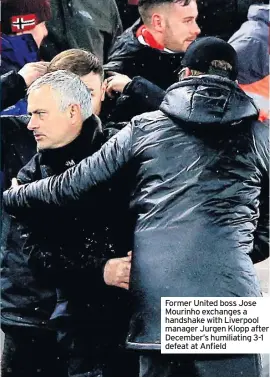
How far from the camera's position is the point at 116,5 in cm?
304

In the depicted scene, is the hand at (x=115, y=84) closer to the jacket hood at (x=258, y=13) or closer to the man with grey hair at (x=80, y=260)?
the man with grey hair at (x=80, y=260)

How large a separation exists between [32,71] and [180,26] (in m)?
0.51

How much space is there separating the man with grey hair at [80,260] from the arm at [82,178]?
0.04m

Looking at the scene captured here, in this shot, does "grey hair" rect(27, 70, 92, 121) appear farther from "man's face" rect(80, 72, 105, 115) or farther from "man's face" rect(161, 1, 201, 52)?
"man's face" rect(161, 1, 201, 52)

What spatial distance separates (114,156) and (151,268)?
329mm

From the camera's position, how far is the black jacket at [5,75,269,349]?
2459 millimetres

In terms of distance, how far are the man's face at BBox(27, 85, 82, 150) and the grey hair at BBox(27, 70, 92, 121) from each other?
0.01 metres

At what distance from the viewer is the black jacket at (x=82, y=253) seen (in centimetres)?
264

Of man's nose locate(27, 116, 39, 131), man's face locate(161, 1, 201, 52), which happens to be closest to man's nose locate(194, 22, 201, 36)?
man's face locate(161, 1, 201, 52)

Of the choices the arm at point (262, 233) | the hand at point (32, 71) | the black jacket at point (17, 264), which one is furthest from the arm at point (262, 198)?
the hand at point (32, 71)

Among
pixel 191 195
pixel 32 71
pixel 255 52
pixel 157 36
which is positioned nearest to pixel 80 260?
pixel 191 195

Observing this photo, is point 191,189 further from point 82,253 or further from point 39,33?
point 39,33

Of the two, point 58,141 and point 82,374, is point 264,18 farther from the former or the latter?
point 82,374

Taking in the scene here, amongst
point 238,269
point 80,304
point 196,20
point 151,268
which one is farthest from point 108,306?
point 196,20
